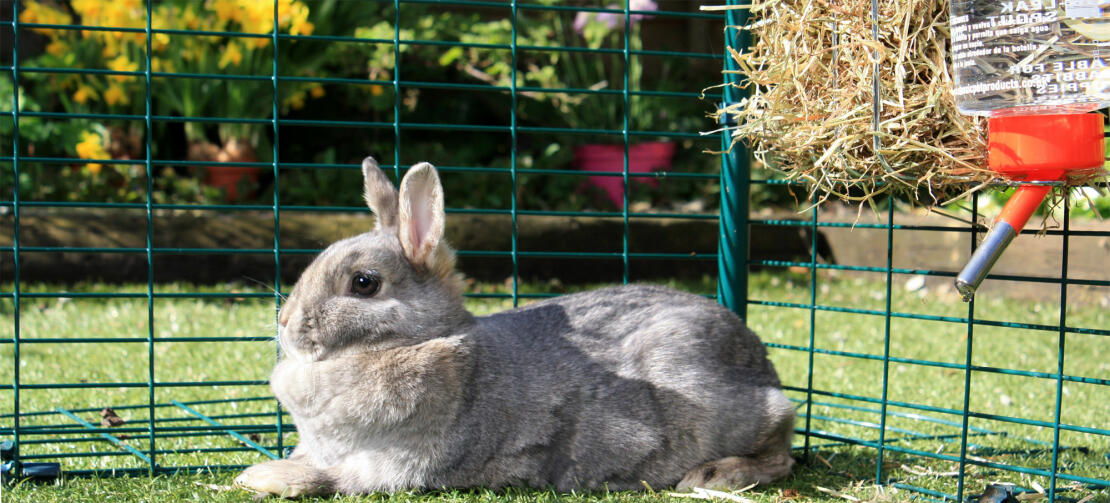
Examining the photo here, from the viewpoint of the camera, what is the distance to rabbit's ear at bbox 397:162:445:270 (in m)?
2.67

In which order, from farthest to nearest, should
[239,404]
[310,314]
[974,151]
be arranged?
[239,404], [310,314], [974,151]

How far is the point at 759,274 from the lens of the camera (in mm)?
7215

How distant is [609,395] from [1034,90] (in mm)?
1374

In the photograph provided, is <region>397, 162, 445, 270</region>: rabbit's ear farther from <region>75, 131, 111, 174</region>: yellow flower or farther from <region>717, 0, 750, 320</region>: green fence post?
<region>75, 131, 111, 174</region>: yellow flower

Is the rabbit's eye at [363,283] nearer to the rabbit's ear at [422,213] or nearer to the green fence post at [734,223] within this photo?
the rabbit's ear at [422,213]

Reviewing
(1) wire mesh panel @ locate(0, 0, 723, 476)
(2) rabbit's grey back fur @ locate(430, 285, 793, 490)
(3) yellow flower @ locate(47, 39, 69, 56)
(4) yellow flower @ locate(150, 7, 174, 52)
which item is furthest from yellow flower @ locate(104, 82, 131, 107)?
(2) rabbit's grey back fur @ locate(430, 285, 793, 490)

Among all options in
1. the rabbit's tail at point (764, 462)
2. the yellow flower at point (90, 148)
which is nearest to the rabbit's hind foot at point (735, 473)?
the rabbit's tail at point (764, 462)

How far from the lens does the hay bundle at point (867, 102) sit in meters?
2.39

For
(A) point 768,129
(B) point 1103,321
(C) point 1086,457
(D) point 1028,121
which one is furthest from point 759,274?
(D) point 1028,121

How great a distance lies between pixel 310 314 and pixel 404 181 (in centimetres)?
44

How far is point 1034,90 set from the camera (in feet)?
7.25

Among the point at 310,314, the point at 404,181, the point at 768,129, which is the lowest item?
the point at 310,314

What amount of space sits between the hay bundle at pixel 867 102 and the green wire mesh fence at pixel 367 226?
23.6 inches

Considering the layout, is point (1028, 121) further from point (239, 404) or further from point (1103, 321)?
point (1103, 321)
